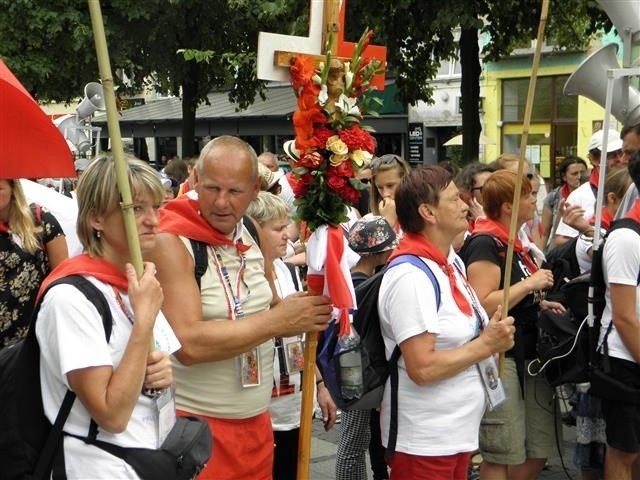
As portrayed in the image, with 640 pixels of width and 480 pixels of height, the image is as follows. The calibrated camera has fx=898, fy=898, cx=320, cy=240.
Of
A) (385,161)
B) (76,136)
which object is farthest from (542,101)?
(385,161)

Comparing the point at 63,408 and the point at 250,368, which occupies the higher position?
the point at 63,408

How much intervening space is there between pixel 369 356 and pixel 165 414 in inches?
49.6

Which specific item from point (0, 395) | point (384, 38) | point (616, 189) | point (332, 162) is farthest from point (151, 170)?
point (384, 38)

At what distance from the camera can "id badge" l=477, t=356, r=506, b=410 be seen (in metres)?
3.65

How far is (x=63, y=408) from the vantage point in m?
2.42

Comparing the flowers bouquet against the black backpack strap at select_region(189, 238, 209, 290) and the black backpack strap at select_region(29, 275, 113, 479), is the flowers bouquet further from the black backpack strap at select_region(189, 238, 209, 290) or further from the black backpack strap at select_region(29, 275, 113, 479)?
the black backpack strap at select_region(29, 275, 113, 479)

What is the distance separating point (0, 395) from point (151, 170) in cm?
78

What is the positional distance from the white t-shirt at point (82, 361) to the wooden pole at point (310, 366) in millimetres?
720

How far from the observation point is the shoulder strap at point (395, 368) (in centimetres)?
353

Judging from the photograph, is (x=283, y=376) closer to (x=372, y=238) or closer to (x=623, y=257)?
(x=372, y=238)

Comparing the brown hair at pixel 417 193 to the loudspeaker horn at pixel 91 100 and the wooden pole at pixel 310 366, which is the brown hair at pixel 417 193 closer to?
the wooden pole at pixel 310 366

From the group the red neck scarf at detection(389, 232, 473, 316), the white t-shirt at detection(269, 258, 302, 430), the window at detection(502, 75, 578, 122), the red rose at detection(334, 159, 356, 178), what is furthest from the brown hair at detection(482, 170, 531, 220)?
the window at detection(502, 75, 578, 122)

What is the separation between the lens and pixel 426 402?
11.5 ft

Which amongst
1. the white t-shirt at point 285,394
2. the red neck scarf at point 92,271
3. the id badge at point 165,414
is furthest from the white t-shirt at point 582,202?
the red neck scarf at point 92,271
